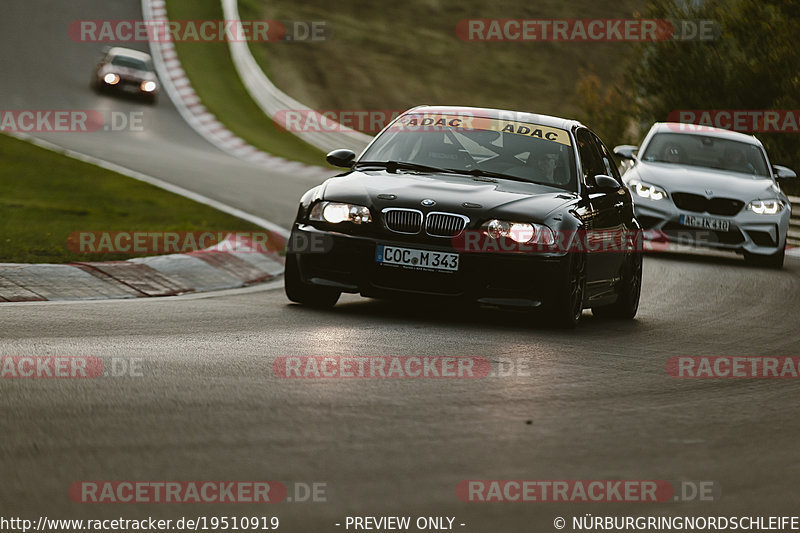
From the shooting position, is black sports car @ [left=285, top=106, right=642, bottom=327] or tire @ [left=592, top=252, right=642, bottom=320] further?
tire @ [left=592, top=252, right=642, bottom=320]

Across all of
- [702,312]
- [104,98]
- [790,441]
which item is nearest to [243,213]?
[702,312]

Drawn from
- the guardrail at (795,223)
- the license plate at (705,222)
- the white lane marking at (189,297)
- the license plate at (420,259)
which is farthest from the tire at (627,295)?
the guardrail at (795,223)

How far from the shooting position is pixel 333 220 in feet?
29.7

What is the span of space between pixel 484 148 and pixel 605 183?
909mm

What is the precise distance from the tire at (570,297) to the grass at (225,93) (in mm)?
20752

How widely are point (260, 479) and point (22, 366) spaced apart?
232cm

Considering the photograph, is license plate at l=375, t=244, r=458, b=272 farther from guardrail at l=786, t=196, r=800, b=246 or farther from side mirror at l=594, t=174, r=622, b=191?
guardrail at l=786, t=196, r=800, b=246

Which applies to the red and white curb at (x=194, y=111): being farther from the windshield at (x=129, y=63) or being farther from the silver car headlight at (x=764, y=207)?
the silver car headlight at (x=764, y=207)

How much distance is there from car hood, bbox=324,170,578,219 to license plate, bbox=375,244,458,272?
11.3 inches

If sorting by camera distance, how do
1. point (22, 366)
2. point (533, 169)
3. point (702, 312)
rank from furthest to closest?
point (702, 312) < point (533, 169) < point (22, 366)

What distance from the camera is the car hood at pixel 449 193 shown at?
884cm

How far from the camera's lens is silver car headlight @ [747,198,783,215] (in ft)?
54.7

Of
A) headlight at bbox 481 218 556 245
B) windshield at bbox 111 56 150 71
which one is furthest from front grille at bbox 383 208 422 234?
windshield at bbox 111 56 150 71

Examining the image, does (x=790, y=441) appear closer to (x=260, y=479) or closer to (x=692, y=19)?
(x=260, y=479)
